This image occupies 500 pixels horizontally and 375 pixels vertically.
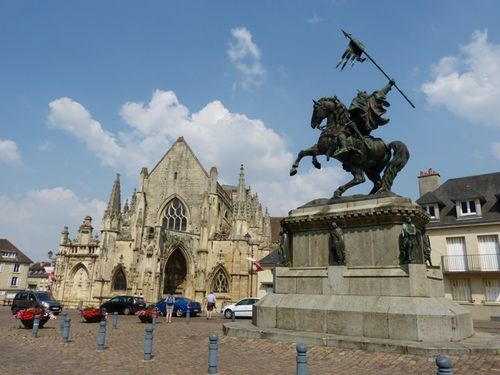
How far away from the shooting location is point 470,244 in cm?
2308

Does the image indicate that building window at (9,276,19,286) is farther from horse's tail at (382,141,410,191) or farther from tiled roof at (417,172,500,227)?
horse's tail at (382,141,410,191)

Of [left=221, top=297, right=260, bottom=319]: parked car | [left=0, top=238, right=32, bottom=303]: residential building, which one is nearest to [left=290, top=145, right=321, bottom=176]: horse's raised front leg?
[left=221, top=297, right=260, bottom=319]: parked car

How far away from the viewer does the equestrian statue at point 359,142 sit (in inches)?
376

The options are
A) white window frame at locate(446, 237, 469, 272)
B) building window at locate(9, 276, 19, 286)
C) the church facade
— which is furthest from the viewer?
building window at locate(9, 276, 19, 286)

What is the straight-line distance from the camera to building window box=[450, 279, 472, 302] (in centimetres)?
2281

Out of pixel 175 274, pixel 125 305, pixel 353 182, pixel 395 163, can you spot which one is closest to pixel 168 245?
pixel 175 274

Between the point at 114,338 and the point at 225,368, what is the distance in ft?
20.3

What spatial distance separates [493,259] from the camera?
866 inches

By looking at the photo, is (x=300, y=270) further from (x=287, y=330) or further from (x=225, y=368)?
(x=225, y=368)

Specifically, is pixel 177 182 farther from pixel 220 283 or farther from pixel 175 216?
pixel 220 283

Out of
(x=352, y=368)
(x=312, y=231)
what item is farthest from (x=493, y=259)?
(x=352, y=368)

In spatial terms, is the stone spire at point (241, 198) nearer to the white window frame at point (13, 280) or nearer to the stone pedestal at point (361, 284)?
the stone pedestal at point (361, 284)

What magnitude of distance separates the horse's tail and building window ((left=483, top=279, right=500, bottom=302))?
17.3m

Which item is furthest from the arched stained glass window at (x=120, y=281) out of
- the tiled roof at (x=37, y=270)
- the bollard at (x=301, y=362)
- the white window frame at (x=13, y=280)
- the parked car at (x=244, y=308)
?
the tiled roof at (x=37, y=270)
